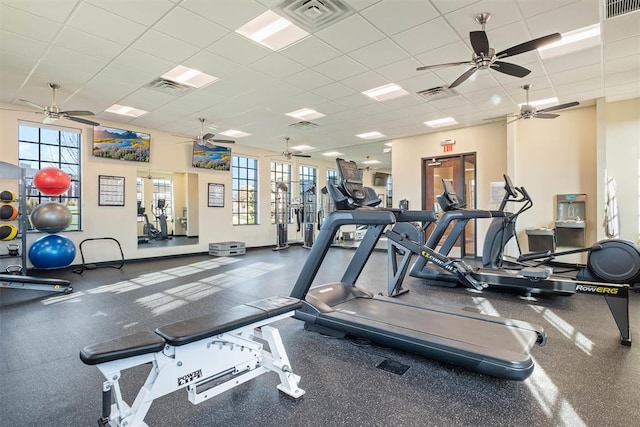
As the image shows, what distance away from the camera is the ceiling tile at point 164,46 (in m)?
3.78

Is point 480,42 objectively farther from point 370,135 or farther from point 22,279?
point 22,279

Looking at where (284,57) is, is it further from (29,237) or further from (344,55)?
(29,237)

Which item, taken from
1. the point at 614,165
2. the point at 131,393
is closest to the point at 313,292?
the point at 131,393

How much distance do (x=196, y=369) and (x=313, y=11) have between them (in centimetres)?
332

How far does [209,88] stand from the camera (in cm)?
536

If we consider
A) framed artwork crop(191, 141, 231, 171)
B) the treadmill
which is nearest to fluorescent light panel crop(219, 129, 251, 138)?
framed artwork crop(191, 141, 231, 171)

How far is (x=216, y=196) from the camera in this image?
922 centimetres

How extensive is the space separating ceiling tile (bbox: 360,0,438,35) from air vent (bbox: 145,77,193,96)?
129 inches

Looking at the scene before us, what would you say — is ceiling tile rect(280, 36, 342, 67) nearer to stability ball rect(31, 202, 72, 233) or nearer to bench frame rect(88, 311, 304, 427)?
bench frame rect(88, 311, 304, 427)

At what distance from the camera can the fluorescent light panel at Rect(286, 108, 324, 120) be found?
6672 mm

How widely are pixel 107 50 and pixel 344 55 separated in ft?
9.69

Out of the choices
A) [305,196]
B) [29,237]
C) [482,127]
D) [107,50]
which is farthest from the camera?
[305,196]

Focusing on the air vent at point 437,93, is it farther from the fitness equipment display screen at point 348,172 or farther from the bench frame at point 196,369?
the bench frame at point 196,369

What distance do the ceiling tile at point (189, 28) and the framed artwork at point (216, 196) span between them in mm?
5567
